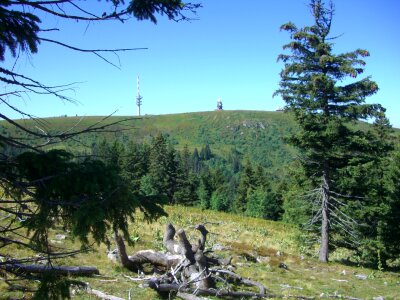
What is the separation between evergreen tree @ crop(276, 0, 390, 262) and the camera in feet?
52.7

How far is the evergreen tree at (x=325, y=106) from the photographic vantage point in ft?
52.7

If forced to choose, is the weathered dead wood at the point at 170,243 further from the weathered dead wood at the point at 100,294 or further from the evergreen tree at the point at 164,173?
the evergreen tree at the point at 164,173

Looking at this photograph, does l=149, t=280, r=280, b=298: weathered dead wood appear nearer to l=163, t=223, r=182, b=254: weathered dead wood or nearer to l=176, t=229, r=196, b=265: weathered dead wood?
l=176, t=229, r=196, b=265: weathered dead wood

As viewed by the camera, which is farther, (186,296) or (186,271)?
(186,271)

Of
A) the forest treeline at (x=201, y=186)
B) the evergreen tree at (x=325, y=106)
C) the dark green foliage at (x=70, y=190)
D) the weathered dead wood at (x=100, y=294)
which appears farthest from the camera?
the forest treeline at (x=201, y=186)

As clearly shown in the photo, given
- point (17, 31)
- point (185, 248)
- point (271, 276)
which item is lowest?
point (271, 276)

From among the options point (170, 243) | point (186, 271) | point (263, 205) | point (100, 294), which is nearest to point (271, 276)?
point (170, 243)

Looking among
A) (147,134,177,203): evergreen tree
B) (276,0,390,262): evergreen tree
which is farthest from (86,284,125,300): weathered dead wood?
(147,134,177,203): evergreen tree

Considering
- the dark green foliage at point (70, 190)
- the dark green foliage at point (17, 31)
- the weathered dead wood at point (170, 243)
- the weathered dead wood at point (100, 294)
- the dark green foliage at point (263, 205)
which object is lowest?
the dark green foliage at point (263, 205)

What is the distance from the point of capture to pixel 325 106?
16812 millimetres

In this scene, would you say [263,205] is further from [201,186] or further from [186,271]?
[186,271]

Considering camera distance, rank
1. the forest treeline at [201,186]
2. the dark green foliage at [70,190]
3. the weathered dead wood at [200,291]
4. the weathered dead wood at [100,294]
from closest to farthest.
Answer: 1. the dark green foliage at [70,190]
2. the weathered dead wood at [100,294]
3. the weathered dead wood at [200,291]
4. the forest treeline at [201,186]

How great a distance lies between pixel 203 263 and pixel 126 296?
214cm

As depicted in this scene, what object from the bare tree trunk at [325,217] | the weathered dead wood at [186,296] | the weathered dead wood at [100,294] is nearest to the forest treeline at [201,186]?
the bare tree trunk at [325,217]
